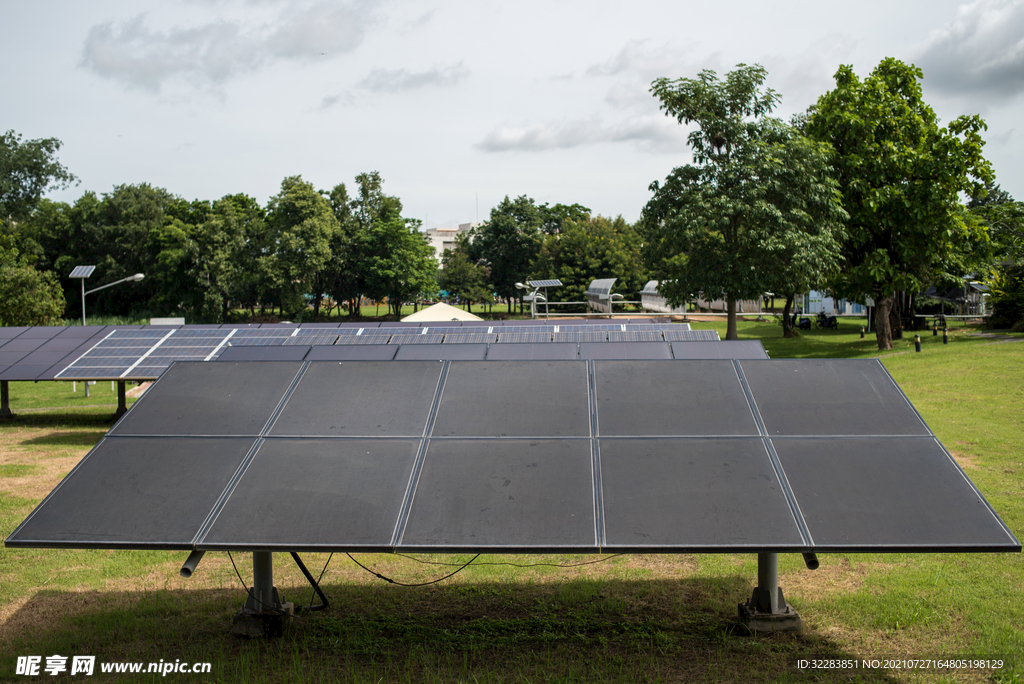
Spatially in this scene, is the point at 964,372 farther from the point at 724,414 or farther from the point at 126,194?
the point at 126,194

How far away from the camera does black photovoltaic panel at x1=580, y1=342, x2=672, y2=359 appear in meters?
12.4

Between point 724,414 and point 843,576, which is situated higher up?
point 724,414

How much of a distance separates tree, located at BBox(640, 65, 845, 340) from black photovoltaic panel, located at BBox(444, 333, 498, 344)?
13.5 meters

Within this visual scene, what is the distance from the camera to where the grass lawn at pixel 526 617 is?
225 inches

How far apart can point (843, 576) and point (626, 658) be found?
12.0 feet

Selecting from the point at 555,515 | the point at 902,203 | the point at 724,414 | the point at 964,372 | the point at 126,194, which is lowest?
the point at 964,372

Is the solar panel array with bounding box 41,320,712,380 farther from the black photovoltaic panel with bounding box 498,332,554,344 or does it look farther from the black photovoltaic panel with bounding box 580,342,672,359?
the black photovoltaic panel with bounding box 580,342,672,359

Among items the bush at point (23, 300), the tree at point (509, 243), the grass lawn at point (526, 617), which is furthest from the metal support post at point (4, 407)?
the tree at point (509, 243)

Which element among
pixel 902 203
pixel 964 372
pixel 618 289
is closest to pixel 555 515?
pixel 964 372

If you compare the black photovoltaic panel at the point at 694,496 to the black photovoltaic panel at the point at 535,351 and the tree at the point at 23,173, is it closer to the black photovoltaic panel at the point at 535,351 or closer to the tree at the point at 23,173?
the black photovoltaic panel at the point at 535,351

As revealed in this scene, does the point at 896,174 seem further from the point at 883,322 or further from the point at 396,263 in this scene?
the point at 396,263

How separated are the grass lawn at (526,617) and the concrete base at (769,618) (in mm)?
184

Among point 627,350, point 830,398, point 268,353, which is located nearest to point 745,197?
point 627,350

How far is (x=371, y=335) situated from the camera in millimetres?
24484
